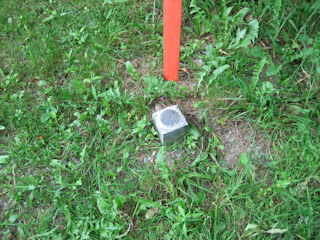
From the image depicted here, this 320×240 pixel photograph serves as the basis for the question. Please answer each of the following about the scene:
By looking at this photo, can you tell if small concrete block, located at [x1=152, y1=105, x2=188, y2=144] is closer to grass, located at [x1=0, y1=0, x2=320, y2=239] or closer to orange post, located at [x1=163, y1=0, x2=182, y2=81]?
grass, located at [x1=0, y1=0, x2=320, y2=239]

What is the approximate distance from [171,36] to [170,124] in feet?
1.91

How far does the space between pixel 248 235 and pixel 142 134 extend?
0.93m

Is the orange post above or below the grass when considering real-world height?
above

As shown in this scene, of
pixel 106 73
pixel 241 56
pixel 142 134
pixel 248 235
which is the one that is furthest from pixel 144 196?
pixel 241 56

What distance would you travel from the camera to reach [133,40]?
7.76 ft

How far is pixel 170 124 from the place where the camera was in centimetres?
183

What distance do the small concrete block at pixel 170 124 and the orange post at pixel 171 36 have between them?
302 millimetres

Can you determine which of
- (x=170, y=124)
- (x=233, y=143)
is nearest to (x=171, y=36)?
(x=170, y=124)

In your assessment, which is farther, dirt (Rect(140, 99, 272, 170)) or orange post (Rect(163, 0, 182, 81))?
dirt (Rect(140, 99, 272, 170))

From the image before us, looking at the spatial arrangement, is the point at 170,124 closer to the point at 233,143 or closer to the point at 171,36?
the point at 233,143

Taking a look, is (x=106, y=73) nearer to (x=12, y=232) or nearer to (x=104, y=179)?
(x=104, y=179)

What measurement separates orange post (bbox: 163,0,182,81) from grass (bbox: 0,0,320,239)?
12cm

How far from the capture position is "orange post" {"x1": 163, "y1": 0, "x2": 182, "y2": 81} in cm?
169

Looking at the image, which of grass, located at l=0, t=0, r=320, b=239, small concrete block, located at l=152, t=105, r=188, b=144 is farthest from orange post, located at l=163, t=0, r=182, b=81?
small concrete block, located at l=152, t=105, r=188, b=144
